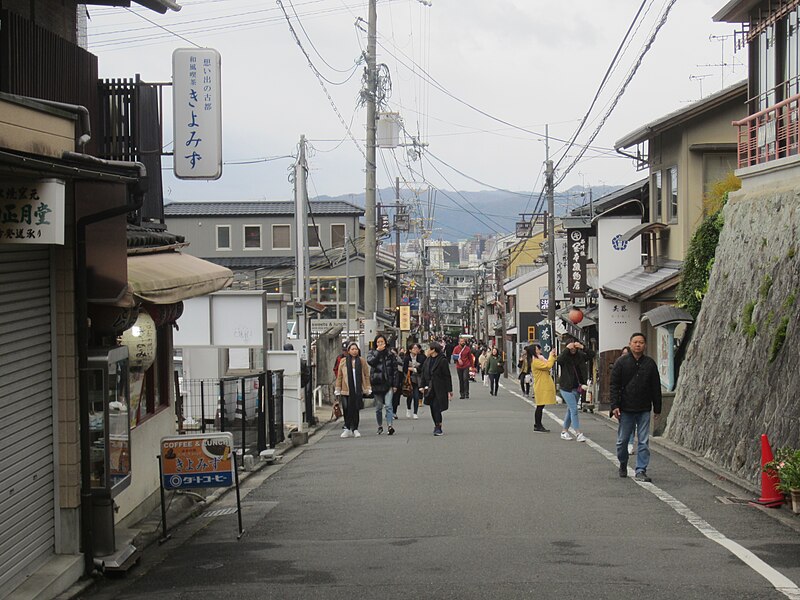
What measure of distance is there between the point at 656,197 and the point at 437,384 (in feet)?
40.5

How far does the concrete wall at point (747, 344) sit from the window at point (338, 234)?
113 feet

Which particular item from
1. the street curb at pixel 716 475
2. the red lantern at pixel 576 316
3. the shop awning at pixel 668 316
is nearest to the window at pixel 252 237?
the red lantern at pixel 576 316

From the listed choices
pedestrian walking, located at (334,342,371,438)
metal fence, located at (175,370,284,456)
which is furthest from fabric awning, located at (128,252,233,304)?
pedestrian walking, located at (334,342,371,438)

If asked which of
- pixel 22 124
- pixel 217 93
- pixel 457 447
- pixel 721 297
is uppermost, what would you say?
pixel 217 93

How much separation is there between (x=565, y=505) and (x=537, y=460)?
12.1 ft

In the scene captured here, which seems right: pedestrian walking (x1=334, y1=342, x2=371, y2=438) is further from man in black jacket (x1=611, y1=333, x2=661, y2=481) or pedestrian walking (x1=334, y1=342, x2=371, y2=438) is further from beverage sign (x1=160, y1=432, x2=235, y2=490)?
beverage sign (x1=160, y1=432, x2=235, y2=490)

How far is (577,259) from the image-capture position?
3388 cm

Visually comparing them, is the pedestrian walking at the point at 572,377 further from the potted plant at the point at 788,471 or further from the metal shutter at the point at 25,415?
the metal shutter at the point at 25,415

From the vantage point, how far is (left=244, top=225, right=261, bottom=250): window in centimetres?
5119

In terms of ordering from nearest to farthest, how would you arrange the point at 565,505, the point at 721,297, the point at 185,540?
the point at 185,540 < the point at 565,505 < the point at 721,297

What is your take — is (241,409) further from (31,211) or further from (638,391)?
(31,211)

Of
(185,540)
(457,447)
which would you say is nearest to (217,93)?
(185,540)

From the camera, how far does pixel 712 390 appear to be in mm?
15570

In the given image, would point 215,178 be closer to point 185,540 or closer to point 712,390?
point 185,540
